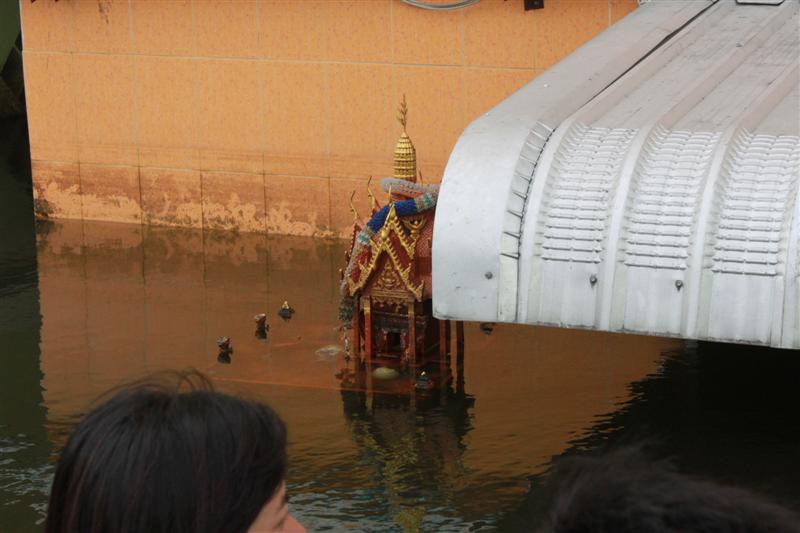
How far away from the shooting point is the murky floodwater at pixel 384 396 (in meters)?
5.78

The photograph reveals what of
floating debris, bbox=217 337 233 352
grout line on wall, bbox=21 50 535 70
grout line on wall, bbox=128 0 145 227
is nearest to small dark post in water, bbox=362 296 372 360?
floating debris, bbox=217 337 233 352

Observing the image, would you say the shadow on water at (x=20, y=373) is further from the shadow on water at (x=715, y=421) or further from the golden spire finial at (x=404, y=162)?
the golden spire finial at (x=404, y=162)

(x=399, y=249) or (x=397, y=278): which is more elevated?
(x=399, y=249)

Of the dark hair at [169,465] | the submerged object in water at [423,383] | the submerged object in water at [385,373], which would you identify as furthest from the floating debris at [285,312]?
the dark hair at [169,465]

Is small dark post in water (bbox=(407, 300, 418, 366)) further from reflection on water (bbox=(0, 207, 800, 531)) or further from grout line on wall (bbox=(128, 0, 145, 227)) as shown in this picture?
grout line on wall (bbox=(128, 0, 145, 227))

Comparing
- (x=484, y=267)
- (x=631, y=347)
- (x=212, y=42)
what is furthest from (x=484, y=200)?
(x=212, y=42)

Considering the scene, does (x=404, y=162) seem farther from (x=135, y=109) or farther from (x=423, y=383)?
(x=135, y=109)

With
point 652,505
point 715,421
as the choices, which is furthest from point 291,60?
point 652,505

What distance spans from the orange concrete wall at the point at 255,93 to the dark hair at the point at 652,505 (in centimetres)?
781

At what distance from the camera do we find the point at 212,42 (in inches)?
402

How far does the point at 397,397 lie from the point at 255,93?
405 centimetres

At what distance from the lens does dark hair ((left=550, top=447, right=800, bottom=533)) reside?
129cm

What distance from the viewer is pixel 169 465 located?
150cm

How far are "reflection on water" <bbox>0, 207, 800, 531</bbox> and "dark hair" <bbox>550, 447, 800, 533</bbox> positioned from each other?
416 centimetres
